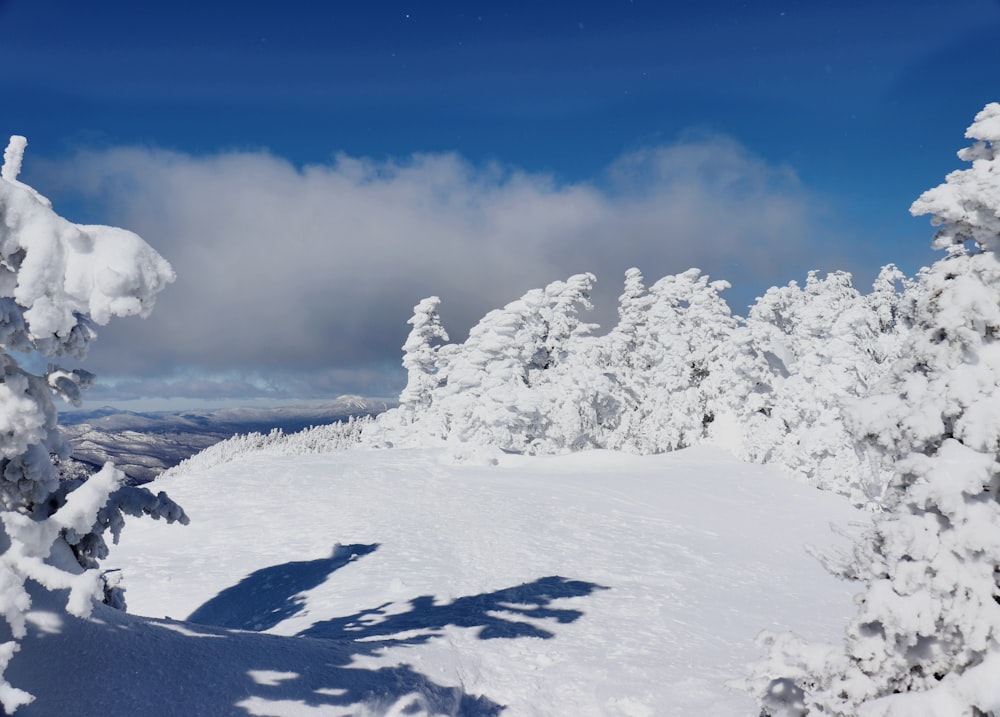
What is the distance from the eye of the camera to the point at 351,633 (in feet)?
29.2

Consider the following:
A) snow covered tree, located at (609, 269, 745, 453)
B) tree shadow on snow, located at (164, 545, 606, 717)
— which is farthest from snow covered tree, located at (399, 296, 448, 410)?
tree shadow on snow, located at (164, 545, 606, 717)

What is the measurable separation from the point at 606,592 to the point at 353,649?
18.1 feet

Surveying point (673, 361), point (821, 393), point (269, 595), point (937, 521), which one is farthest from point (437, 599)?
point (673, 361)

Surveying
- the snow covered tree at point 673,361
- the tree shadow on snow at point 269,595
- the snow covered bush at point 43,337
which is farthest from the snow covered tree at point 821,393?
the snow covered bush at point 43,337

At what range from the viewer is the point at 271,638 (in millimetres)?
6742

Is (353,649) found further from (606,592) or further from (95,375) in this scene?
(606,592)

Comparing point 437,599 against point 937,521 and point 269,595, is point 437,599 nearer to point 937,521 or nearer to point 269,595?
point 269,595

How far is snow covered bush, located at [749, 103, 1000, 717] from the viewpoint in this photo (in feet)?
15.3

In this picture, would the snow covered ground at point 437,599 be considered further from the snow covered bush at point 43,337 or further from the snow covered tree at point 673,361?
the snow covered tree at point 673,361

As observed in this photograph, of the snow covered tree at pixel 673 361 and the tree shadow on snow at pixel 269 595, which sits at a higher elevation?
the snow covered tree at pixel 673 361

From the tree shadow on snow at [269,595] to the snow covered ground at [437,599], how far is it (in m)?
0.04

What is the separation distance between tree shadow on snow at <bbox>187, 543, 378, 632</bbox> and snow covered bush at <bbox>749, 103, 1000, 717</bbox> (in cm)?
778

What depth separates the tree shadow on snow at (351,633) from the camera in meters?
5.88

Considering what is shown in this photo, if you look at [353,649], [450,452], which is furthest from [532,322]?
[353,649]
